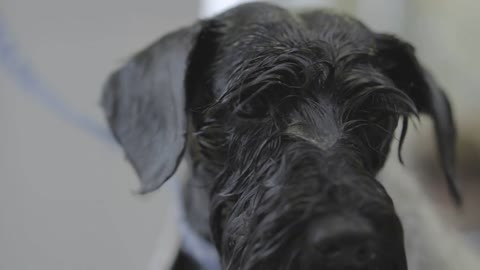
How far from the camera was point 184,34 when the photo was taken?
137 cm

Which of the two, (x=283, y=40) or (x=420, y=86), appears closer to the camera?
(x=283, y=40)

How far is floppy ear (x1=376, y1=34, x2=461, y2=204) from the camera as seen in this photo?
1404 millimetres

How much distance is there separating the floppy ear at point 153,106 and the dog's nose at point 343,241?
1.23ft

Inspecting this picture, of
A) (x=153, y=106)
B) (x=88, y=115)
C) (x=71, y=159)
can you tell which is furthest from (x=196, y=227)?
(x=71, y=159)

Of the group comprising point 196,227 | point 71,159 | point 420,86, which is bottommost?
point 71,159

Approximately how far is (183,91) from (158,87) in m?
0.06

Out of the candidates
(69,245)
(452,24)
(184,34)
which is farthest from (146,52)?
(452,24)

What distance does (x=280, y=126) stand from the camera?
1.16 metres

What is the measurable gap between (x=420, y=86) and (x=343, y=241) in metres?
0.56

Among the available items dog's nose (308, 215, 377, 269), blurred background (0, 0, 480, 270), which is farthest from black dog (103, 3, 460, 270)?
blurred background (0, 0, 480, 270)

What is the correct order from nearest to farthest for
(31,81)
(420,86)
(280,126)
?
1. (280,126)
2. (420,86)
3. (31,81)

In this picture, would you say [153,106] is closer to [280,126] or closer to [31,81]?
[280,126]

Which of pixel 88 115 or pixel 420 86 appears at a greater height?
pixel 420 86

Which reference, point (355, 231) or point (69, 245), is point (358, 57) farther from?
point (69, 245)
